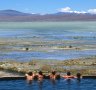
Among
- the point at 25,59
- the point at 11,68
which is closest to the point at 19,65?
the point at 11,68

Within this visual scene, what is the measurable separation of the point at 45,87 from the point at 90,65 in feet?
49.3

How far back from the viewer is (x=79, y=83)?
39.9 m

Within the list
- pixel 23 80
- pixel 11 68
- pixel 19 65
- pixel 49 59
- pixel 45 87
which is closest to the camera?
pixel 45 87

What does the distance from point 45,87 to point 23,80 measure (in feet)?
12.0

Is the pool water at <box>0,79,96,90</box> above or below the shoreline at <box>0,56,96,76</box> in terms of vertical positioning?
below

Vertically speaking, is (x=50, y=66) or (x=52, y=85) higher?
(x=50, y=66)

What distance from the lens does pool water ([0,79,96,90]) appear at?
37.9 m

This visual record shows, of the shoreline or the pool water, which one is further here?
the shoreline

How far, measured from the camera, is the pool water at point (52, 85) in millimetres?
37875

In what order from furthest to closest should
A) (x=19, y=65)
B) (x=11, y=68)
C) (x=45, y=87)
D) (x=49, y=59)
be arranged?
1. (x=49, y=59)
2. (x=19, y=65)
3. (x=11, y=68)
4. (x=45, y=87)

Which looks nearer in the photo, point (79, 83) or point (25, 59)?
point (79, 83)

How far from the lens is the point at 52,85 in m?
39.1

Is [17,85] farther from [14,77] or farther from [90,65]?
[90,65]

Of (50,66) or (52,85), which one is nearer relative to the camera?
(52,85)
